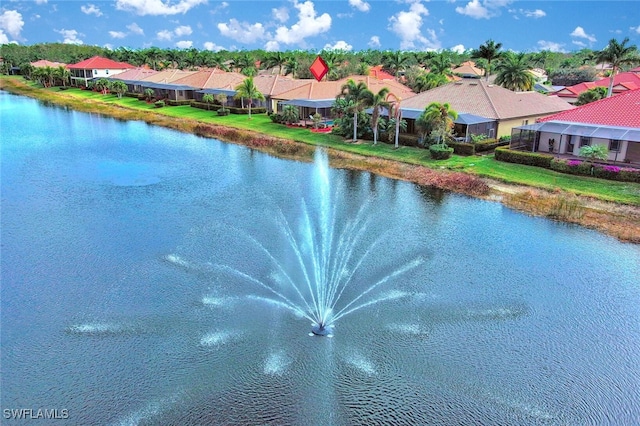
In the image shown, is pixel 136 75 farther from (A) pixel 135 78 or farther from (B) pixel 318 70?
(B) pixel 318 70

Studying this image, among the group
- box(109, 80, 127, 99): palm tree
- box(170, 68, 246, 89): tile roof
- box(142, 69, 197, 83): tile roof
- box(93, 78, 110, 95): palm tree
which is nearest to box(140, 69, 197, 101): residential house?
box(142, 69, 197, 83): tile roof

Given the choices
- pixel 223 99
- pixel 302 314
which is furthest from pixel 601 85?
pixel 302 314

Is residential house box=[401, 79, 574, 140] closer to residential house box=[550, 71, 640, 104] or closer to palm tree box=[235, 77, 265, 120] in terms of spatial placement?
residential house box=[550, 71, 640, 104]

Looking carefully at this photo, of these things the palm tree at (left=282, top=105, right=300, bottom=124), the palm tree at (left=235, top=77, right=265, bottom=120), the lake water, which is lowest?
the lake water

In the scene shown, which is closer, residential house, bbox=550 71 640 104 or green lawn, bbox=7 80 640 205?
green lawn, bbox=7 80 640 205

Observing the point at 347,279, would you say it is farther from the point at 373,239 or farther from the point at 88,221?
the point at 88,221
